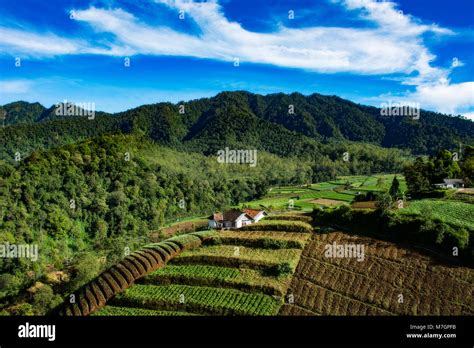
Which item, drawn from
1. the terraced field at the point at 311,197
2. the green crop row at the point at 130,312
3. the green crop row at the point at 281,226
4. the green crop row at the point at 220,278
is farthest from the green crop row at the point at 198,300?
the terraced field at the point at 311,197

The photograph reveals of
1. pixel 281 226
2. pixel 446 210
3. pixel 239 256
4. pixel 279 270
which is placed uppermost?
pixel 446 210

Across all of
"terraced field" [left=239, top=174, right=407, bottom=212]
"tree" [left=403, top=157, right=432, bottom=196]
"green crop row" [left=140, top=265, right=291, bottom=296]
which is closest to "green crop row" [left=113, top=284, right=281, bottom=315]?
"green crop row" [left=140, top=265, right=291, bottom=296]

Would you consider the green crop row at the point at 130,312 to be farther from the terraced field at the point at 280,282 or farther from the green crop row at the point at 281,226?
the green crop row at the point at 281,226

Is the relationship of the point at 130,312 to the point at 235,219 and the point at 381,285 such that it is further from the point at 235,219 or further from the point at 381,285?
the point at 235,219

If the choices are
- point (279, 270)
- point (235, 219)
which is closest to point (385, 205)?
point (279, 270)

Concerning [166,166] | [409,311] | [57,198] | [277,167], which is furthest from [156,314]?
[277,167]

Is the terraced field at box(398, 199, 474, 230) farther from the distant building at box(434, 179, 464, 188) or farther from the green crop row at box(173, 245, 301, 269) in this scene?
the distant building at box(434, 179, 464, 188)
